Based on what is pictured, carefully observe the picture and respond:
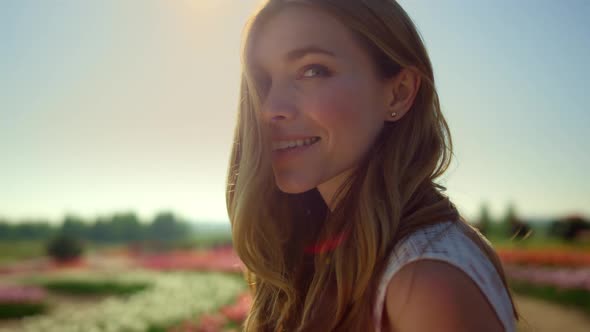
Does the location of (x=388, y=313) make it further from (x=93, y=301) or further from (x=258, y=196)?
(x=93, y=301)

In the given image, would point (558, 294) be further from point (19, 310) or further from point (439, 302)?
point (19, 310)

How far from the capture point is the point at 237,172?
2254mm

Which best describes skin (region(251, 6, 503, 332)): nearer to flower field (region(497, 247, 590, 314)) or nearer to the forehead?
the forehead

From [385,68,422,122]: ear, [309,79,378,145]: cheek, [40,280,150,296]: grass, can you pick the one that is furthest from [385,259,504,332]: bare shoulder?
[40,280,150,296]: grass

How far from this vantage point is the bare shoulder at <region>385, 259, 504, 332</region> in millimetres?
1037

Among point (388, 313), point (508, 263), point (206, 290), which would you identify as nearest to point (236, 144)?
point (388, 313)

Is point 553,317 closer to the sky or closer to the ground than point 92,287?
closer to the ground

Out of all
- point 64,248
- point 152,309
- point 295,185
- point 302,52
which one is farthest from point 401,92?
point 64,248

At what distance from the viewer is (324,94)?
1.66 metres

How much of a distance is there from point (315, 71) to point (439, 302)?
39.1 inches

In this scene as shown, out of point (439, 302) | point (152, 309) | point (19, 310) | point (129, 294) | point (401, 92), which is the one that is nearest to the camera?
point (439, 302)

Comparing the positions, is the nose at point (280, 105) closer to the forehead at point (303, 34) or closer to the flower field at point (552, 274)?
the forehead at point (303, 34)

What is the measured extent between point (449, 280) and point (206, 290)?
8.85 metres

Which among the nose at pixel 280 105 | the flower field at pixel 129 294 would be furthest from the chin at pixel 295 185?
the flower field at pixel 129 294
